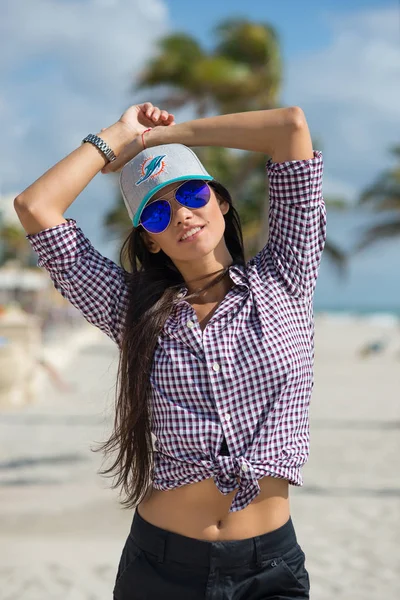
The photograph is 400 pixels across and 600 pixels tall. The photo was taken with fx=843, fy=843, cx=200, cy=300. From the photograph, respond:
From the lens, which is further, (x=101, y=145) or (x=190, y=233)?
(x=101, y=145)

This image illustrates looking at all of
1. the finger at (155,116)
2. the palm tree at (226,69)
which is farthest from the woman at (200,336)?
the palm tree at (226,69)

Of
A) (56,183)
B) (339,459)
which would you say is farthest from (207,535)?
(339,459)

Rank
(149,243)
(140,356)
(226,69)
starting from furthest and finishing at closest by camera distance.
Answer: (226,69) → (149,243) → (140,356)

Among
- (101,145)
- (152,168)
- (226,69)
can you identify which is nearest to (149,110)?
(101,145)

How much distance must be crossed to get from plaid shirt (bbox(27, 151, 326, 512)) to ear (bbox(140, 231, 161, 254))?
126 mm

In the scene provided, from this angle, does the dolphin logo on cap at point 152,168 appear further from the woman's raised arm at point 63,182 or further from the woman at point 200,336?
the woman's raised arm at point 63,182

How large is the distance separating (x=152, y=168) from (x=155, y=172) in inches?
0.7

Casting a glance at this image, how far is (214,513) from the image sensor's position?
2170 mm

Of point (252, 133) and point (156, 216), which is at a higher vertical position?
point (252, 133)

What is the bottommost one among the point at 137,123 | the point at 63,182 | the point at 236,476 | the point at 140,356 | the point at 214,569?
the point at 214,569

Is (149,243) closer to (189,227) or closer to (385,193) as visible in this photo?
(189,227)

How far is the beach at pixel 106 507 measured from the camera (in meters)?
4.95

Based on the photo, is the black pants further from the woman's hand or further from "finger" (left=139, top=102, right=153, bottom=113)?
"finger" (left=139, top=102, right=153, bottom=113)

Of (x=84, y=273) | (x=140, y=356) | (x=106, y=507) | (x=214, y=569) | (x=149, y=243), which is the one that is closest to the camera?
(x=214, y=569)
